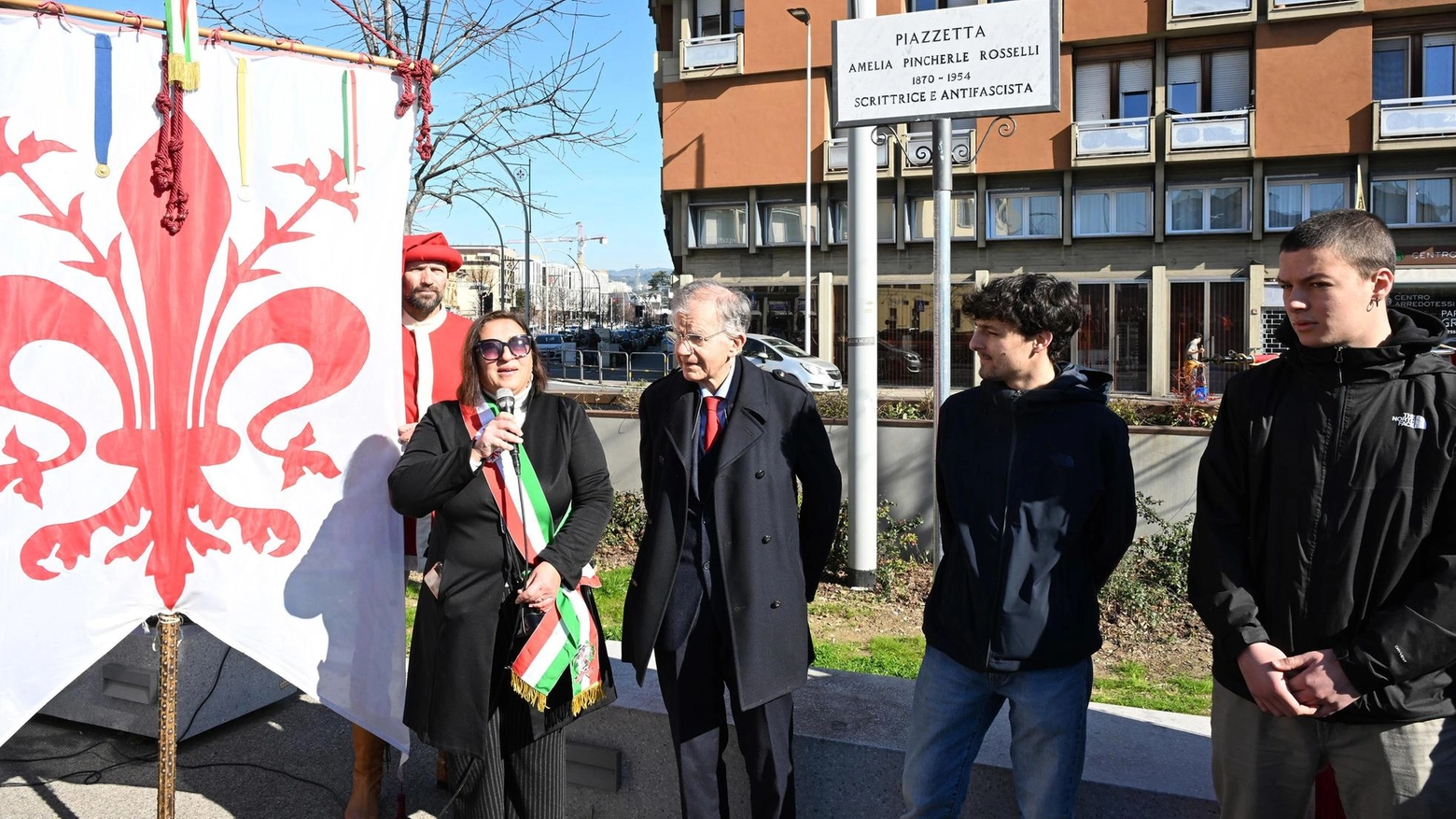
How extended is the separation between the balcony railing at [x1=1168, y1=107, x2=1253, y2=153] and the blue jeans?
29.1 m

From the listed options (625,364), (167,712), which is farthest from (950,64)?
(625,364)

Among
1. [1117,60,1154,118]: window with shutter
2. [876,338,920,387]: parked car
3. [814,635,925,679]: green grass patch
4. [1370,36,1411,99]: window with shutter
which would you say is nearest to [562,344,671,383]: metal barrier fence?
[876,338,920,387]: parked car

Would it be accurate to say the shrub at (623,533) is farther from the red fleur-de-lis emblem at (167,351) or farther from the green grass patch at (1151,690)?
the red fleur-de-lis emblem at (167,351)

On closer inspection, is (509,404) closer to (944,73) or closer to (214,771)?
(214,771)

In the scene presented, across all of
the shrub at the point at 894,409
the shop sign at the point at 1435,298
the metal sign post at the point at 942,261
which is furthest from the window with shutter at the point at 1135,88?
the metal sign post at the point at 942,261

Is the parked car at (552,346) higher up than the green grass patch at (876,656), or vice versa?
the parked car at (552,346)

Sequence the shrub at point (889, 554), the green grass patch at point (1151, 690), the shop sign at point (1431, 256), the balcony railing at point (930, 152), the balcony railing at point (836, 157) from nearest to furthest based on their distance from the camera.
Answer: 1. the green grass patch at point (1151, 690)
2. the balcony railing at point (930, 152)
3. the shrub at point (889, 554)
4. the shop sign at point (1431, 256)
5. the balcony railing at point (836, 157)

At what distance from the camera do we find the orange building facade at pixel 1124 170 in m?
27.7

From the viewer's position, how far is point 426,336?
4.12 metres

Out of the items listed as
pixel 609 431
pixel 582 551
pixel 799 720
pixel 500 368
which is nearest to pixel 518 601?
pixel 582 551

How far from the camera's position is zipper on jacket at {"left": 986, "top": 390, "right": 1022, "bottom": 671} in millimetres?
2777

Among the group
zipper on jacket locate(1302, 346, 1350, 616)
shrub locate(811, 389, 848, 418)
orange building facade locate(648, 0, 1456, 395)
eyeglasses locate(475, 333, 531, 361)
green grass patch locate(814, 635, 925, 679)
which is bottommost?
green grass patch locate(814, 635, 925, 679)

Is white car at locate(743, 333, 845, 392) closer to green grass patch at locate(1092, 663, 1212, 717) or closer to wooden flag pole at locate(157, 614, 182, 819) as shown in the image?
green grass patch at locate(1092, 663, 1212, 717)

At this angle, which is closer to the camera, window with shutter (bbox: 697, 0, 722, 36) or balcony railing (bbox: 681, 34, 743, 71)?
balcony railing (bbox: 681, 34, 743, 71)
